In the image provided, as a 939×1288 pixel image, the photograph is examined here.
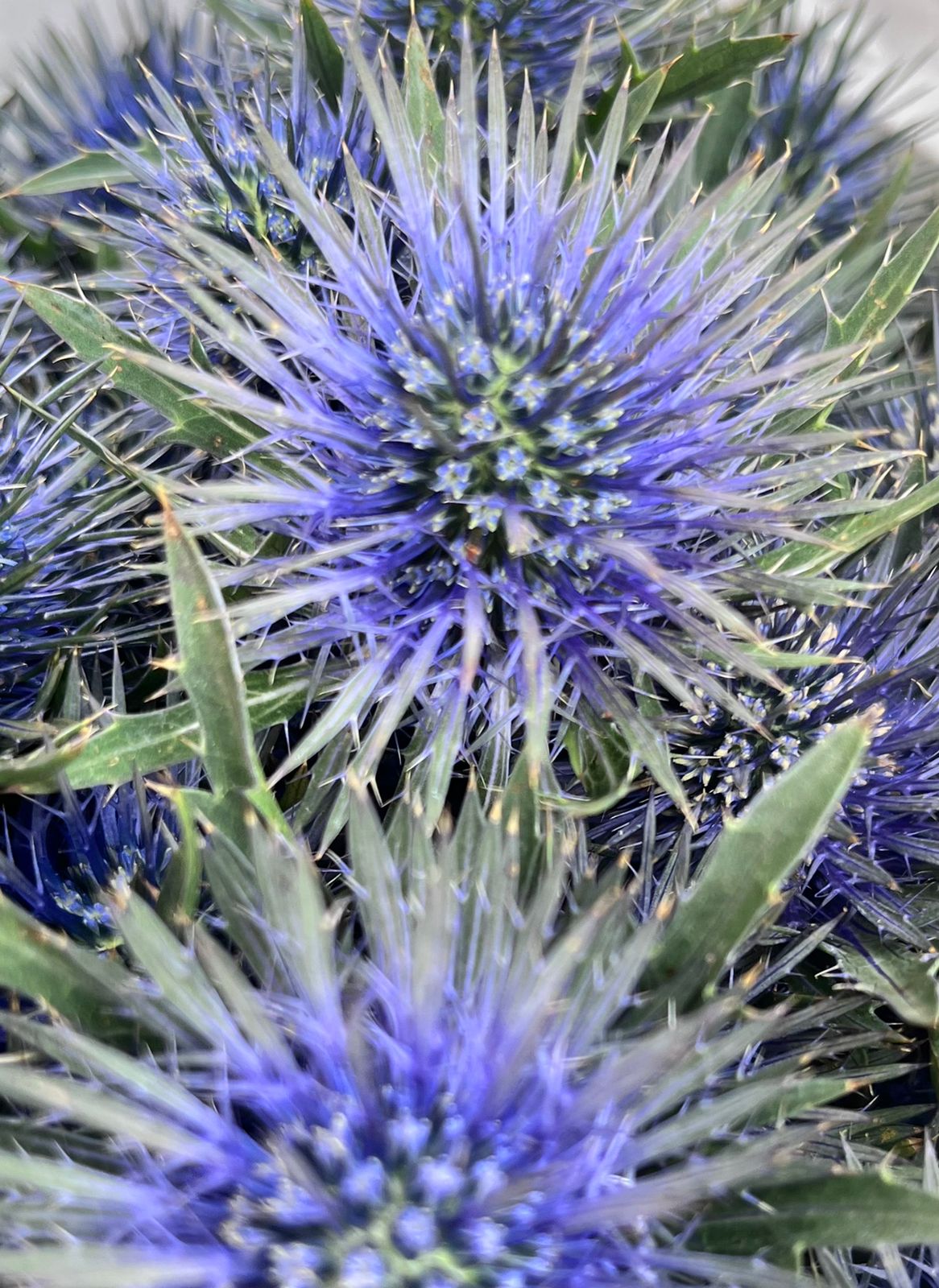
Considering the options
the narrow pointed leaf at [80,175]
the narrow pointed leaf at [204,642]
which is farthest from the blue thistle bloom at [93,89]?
the narrow pointed leaf at [204,642]

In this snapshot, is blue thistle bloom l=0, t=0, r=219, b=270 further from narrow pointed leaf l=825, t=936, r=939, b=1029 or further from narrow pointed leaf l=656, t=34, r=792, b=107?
narrow pointed leaf l=825, t=936, r=939, b=1029

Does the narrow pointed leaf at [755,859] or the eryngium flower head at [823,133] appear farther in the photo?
the eryngium flower head at [823,133]

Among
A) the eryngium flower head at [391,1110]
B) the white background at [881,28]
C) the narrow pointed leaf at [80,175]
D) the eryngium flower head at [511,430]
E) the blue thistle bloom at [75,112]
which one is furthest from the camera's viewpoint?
the white background at [881,28]

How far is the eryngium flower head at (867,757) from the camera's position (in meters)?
0.54

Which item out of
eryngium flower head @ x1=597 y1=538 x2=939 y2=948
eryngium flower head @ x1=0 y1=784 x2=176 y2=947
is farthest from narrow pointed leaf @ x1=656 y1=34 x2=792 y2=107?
eryngium flower head @ x1=0 y1=784 x2=176 y2=947

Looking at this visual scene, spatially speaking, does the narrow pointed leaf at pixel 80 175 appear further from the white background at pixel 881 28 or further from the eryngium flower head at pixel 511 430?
the white background at pixel 881 28

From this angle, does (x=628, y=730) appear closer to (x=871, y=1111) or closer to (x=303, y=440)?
(x=303, y=440)

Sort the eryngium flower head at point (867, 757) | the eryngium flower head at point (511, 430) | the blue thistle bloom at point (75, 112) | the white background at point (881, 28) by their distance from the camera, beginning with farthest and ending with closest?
the white background at point (881, 28) → the blue thistle bloom at point (75, 112) → the eryngium flower head at point (867, 757) → the eryngium flower head at point (511, 430)

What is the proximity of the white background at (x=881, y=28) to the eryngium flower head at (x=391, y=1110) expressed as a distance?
3.64 ft

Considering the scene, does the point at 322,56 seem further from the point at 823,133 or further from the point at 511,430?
the point at 823,133

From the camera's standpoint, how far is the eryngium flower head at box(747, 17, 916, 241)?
85 cm

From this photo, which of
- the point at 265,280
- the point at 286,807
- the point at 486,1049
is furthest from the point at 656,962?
the point at 265,280

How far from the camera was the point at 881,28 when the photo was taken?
1.14 metres

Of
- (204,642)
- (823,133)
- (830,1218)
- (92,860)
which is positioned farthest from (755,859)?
(823,133)
